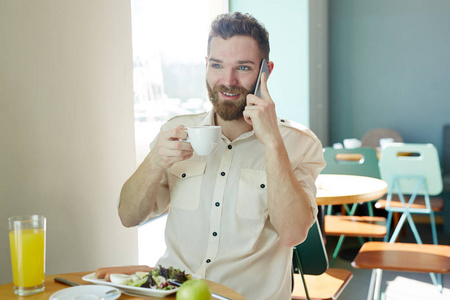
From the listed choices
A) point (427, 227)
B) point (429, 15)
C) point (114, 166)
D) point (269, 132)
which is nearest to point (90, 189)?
point (114, 166)

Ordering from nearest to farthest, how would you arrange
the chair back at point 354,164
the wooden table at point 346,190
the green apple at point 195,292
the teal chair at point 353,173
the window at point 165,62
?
the green apple at point 195,292 < the wooden table at point 346,190 < the teal chair at point 353,173 < the chair back at point 354,164 < the window at point 165,62

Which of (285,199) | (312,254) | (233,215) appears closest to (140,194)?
(233,215)

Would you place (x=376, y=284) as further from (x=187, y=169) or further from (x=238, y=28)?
(x=238, y=28)

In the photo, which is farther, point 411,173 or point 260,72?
point 411,173

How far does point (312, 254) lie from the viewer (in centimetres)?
187

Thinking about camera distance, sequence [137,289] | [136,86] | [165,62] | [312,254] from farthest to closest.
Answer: [165,62], [136,86], [312,254], [137,289]

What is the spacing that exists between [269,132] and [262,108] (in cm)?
7

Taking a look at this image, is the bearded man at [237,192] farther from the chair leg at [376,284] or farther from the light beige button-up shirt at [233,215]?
the chair leg at [376,284]

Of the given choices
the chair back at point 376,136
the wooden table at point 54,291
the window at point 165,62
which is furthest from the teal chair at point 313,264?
the chair back at point 376,136

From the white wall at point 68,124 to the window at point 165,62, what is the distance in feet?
6.00

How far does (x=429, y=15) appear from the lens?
15.5 feet

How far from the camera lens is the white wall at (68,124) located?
51.9 inches

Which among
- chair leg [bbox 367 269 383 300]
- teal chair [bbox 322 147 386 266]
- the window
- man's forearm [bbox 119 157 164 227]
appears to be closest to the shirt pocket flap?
man's forearm [bbox 119 157 164 227]

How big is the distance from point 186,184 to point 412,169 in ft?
7.44
